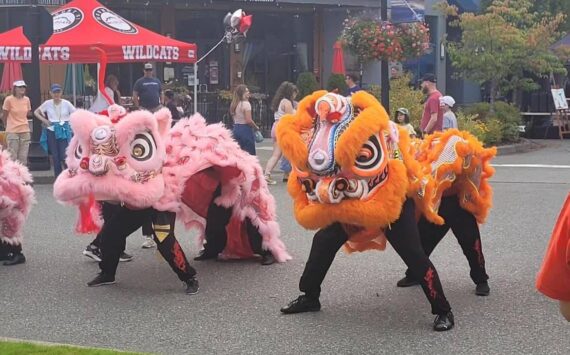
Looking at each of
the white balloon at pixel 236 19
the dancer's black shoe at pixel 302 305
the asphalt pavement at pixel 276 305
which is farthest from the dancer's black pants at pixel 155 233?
the white balloon at pixel 236 19

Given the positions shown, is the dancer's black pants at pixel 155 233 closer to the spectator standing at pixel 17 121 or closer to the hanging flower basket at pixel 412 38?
the spectator standing at pixel 17 121

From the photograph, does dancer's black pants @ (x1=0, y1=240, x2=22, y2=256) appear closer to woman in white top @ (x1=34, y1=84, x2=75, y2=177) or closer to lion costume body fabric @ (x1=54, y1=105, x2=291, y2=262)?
lion costume body fabric @ (x1=54, y1=105, x2=291, y2=262)

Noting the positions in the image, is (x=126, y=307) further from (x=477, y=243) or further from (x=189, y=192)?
(x=477, y=243)

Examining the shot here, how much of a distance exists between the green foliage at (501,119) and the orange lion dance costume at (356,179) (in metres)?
13.7

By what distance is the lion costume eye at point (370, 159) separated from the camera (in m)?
5.61

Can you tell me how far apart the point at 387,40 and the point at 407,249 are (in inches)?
482

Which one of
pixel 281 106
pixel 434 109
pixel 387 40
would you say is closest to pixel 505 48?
pixel 387 40

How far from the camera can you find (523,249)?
8430mm

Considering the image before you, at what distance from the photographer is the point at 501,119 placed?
65.6 feet

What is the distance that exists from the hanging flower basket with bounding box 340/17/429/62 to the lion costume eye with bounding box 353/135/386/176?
1221 centimetres

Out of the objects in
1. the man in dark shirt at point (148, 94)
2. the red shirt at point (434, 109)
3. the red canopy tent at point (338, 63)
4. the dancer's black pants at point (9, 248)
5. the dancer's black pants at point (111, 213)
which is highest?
the red canopy tent at point (338, 63)

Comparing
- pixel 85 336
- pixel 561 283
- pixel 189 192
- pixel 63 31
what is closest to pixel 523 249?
pixel 189 192

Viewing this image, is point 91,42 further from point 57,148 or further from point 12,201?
point 12,201

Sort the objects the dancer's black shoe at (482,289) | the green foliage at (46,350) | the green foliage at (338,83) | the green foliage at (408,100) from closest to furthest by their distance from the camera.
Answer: the green foliage at (46,350) → the dancer's black shoe at (482,289) → the green foliage at (408,100) → the green foliage at (338,83)
